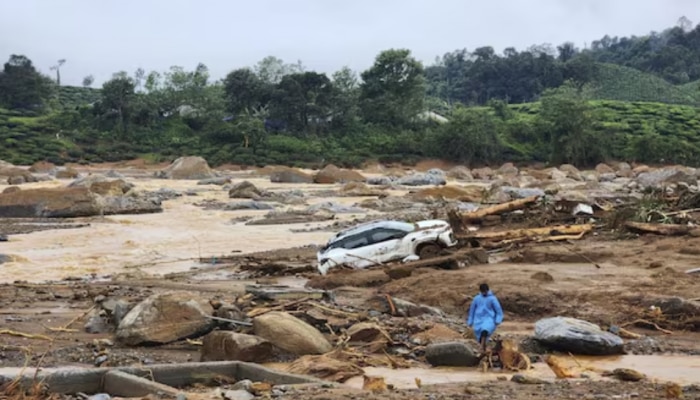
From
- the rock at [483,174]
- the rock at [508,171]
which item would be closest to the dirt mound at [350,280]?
the rock at [483,174]

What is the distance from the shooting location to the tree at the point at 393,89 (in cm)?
9031

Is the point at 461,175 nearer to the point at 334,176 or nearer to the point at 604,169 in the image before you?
the point at 334,176

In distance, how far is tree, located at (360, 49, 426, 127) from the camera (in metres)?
90.3

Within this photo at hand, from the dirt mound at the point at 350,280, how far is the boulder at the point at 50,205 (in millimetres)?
20886

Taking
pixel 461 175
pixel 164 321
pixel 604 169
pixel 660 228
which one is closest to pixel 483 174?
pixel 461 175

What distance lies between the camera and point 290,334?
1145 centimetres

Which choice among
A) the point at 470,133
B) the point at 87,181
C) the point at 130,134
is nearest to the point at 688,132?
the point at 470,133

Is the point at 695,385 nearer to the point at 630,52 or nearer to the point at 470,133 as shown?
the point at 470,133

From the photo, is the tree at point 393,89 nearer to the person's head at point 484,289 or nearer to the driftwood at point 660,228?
the driftwood at point 660,228

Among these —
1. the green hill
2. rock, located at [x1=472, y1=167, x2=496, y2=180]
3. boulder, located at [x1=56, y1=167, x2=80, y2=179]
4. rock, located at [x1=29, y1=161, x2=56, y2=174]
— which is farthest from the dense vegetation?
the green hill

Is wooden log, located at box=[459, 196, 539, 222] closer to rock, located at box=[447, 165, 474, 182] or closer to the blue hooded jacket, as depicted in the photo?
the blue hooded jacket

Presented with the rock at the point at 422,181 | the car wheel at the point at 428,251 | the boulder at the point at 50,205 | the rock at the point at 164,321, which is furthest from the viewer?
the rock at the point at 422,181

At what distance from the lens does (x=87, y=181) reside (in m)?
46.1

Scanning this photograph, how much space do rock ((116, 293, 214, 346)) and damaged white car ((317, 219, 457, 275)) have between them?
7.54 metres
